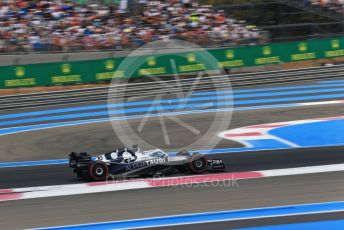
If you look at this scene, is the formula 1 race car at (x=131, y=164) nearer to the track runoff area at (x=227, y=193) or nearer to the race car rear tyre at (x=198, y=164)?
the race car rear tyre at (x=198, y=164)

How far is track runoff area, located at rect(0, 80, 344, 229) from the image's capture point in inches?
279

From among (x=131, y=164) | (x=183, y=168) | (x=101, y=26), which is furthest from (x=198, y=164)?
(x=101, y=26)

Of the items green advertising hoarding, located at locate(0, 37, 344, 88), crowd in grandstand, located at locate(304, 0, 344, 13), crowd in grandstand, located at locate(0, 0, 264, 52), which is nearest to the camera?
green advertising hoarding, located at locate(0, 37, 344, 88)

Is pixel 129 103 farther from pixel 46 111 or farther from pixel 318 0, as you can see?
pixel 318 0

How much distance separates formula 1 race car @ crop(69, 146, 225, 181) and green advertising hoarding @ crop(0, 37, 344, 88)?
1070 centimetres

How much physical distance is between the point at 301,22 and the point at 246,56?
6213 mm

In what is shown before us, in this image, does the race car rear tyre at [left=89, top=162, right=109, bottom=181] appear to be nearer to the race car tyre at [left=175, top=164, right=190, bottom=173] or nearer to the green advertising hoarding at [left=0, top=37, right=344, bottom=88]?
the race car tyre at [left=175, top=164, right=190, bottom=173]

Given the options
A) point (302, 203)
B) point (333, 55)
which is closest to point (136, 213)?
point (302, 203)

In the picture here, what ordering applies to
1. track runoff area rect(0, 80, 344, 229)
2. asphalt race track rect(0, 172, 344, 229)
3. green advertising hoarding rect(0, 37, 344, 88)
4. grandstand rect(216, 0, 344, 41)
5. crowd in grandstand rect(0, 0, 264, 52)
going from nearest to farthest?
track runoff area rect(0, 80, 344, 229), asphalt race track rect(0, 172, 344, 229), green advertising hoarding rect(0, 37, 344, 88), crowd in grandstand rect(0, 0, 264, 52), grandstand rect(216, 0, 344, 41)

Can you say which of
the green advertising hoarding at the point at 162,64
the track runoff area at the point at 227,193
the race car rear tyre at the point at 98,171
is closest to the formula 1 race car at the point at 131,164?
the race car rear tyre at the point at 98,171

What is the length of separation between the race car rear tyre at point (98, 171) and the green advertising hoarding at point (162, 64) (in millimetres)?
10986

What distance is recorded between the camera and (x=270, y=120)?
1493 centimetres

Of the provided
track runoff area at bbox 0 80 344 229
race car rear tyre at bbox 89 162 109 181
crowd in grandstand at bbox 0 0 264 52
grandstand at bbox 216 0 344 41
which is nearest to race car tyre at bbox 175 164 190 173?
track runoff area at bbox 0 80 344 229

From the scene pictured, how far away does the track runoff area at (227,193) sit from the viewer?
7.09m
